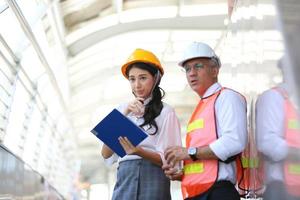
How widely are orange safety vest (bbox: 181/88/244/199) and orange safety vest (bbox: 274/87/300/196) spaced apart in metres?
0.75

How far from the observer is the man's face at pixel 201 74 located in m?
2.56

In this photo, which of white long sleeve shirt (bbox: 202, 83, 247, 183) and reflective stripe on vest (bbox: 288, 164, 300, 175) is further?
white long sleeve shirt (bbox: 202, 83, 247, 183)

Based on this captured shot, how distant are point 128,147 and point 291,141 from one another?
3.80 ft

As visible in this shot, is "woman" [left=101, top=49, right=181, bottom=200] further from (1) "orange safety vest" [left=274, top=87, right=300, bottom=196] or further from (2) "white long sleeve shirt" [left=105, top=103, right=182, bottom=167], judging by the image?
(1) "orange safety vest" [left=274, top=87, right=300, bottom=196]

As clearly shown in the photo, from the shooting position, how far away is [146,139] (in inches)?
105

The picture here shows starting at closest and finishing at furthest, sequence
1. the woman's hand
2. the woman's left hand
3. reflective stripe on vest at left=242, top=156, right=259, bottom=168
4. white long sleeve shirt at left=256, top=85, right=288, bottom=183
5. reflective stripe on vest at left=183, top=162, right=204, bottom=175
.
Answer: white long sleeve shirt at left=256, top=85, right=288, bottom=183 < reflective stripe on vest at left=242, top=156, right=259, bottom=168 < reflective stripe on vest at left=183, top=162, right=204, bottom=175 < the woman's left hand < the woman's hand

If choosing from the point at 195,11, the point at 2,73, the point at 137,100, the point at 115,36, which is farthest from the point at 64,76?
the point at 137,100

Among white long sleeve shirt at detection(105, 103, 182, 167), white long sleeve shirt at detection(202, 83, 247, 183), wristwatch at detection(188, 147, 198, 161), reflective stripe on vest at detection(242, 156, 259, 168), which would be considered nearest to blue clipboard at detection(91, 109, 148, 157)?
white long sleeve shirt at detection(105, 103, 182, 167)

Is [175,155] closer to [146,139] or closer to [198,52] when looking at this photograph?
[146,139]

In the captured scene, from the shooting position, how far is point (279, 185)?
1.69 metres

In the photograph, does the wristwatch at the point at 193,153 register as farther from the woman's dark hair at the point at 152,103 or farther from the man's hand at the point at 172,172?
the woman's dark hair at the point at 152,103

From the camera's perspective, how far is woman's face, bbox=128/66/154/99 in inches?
107

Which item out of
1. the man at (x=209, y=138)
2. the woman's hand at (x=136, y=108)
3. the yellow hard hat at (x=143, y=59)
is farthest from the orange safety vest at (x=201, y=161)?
the yellow hard hat at (x=143, y=59)

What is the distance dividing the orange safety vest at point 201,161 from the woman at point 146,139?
0.55 ft
